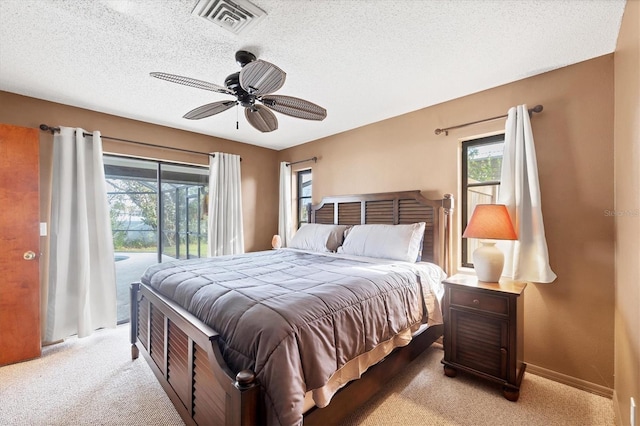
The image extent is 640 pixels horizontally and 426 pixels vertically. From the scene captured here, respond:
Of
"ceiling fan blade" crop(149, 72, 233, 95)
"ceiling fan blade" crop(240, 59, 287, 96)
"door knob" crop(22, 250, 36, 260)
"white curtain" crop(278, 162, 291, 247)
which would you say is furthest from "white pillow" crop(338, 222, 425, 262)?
"door knob" crop(22, 250, 36, 260)

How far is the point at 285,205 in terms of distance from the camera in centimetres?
459

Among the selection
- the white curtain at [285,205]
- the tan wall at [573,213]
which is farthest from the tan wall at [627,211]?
the white curtain at [285,205]

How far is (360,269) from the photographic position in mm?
2217

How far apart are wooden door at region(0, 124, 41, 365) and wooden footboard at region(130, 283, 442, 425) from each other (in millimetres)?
1139

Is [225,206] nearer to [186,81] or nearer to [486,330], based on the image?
[186,81]

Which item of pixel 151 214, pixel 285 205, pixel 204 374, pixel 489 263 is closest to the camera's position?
pixel 204 374

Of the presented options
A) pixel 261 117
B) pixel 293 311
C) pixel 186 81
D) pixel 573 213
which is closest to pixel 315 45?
pixel 261 117

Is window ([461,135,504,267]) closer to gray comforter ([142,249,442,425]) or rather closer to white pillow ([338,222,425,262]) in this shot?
white pillow ([338,222,425,262])

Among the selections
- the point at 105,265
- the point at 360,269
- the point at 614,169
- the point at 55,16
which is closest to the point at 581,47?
the point at 614,169

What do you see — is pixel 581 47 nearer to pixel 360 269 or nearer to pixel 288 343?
pixel 360 269

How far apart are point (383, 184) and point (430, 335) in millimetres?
1742

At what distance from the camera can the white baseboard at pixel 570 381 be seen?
2016 mm

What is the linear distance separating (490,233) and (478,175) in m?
0.87

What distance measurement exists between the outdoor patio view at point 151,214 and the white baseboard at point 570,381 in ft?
13.0
